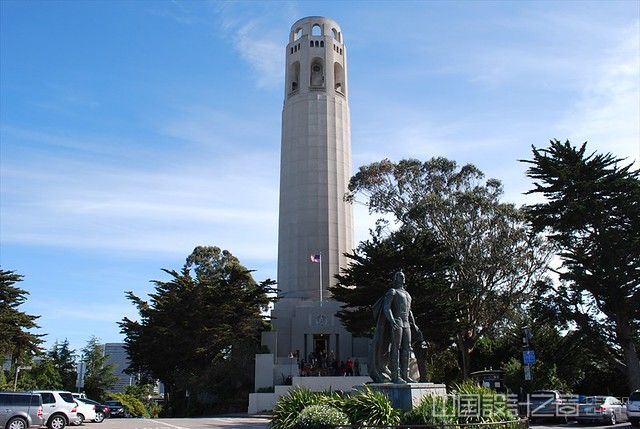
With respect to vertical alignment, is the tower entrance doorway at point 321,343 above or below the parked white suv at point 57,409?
above

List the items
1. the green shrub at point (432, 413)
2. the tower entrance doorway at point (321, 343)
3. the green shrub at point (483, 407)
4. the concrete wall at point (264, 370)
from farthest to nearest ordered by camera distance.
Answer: the tower entrance doorway at point (321, 343), the concrete wall at point (264, 370), the green shrub at point (483, 407), the green shrub at point (432, 413)

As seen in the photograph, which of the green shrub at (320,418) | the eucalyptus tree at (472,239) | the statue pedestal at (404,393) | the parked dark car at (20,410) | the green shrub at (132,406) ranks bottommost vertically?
the green shrub at (132,406)

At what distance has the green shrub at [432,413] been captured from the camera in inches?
Answer: 447

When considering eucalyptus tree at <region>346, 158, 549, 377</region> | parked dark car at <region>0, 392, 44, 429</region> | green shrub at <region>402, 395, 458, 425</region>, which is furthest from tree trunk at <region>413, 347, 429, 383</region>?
green shrub at <region>402, 395, 458, 425</region>

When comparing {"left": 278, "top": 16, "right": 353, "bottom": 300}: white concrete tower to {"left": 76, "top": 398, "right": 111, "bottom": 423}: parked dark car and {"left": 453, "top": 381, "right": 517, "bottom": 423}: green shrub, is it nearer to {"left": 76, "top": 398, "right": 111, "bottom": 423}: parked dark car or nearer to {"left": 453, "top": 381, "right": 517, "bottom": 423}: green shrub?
{"left": 76, "top": 398, "right": 111, "bottom": 423}: parked dark car

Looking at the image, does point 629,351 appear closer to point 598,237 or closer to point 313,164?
point 598,237

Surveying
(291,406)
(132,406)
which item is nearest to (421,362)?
(132,406)

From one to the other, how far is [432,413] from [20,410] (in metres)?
14.1

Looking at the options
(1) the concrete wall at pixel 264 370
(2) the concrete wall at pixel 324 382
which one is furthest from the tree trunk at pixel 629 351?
(1) the concrete wall at pixel 264 370

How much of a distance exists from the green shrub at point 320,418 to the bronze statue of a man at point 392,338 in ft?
8.97

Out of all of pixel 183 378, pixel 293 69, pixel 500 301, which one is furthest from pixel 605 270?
pixel 293 69

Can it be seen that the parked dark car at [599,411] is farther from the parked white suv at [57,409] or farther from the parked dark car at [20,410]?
the parked dark car at [20,410]

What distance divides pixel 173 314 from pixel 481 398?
2839 cm

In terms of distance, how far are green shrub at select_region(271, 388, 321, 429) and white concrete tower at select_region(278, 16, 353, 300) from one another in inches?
1296
